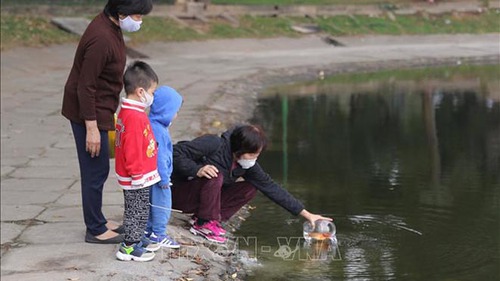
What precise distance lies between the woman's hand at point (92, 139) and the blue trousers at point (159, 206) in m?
0.45

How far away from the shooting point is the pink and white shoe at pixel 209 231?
21.0ft

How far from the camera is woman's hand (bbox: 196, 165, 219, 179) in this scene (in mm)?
6117

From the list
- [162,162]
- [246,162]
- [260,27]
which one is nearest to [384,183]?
[246,162]

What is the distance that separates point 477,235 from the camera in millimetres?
6840

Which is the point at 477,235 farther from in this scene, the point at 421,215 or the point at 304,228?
the point at 304,228

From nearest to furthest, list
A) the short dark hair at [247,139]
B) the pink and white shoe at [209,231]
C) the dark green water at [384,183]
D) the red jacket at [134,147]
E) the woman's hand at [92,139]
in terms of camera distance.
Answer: the red jacket at [134,147]
the woman's hand at [92,139]
the short dark hair at [247,139]
the dark green water at [384,183]
the pink and white shoe at [209,231]

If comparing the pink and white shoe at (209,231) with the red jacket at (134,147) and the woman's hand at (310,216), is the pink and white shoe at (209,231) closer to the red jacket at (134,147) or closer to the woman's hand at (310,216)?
the woman's hand at (310,216)

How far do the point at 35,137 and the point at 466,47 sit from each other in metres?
15.1

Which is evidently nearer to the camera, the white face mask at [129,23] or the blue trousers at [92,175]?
the white face mask at [129,23]

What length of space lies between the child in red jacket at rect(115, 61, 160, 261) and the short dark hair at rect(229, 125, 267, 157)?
697mm

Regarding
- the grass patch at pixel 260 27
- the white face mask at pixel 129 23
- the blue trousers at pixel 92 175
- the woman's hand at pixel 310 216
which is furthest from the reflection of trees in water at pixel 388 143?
the grass patch at pixel 260 27

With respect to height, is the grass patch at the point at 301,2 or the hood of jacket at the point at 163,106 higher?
the grass patch at the point at 301,2

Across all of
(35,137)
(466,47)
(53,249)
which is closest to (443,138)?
(35,137)

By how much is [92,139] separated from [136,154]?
0.32 m
